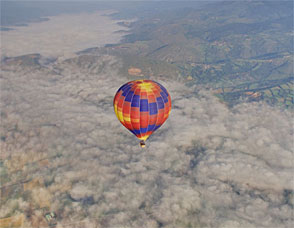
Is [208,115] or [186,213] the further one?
[208,115]

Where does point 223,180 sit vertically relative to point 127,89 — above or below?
below

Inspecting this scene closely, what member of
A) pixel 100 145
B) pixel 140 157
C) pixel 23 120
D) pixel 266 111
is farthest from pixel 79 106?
pixel 266 111

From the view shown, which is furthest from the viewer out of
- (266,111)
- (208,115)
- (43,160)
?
(266,111)

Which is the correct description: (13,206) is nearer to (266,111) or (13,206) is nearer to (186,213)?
(186,213)

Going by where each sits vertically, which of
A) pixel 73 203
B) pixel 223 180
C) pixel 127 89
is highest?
pixel 127 89

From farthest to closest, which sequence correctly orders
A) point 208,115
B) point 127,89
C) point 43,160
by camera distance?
point 208,115
point 43,160
point 127,89
